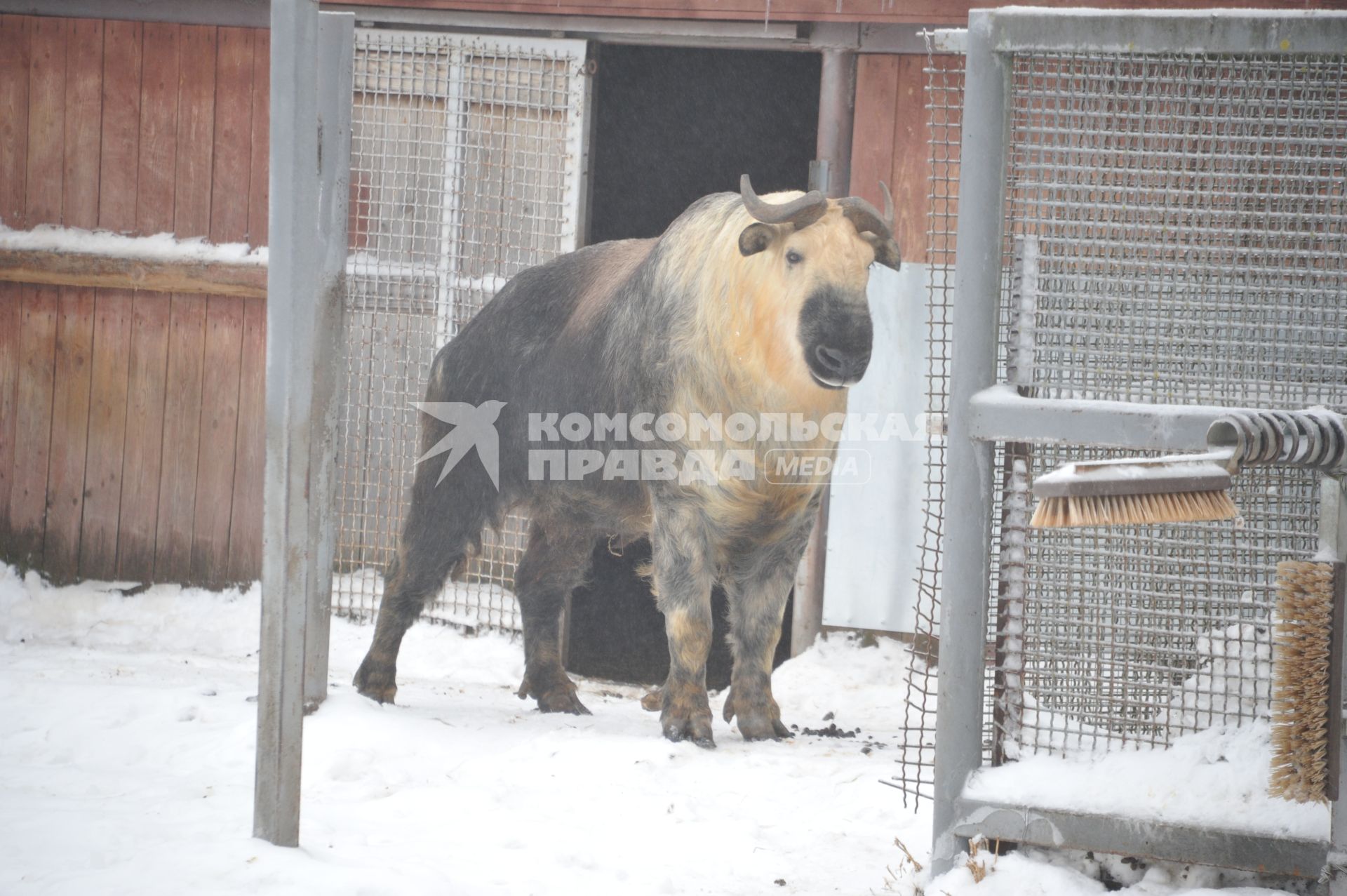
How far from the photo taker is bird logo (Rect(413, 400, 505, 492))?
5188 millimetres

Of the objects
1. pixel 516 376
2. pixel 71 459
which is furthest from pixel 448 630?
pixel 71 459

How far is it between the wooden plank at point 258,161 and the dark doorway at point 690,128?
289 cm

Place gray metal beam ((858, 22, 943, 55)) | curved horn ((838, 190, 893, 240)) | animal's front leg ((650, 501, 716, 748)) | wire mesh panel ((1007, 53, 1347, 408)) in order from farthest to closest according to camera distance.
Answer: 1. gray metal beam ((858, 22, 943, 55))
2. animal's front leg ((650, 501, 716, 748))
3. curved horn ((838, 190, 893, 240))
4. wire mesh panel ((1007, 53, 1347, 408))

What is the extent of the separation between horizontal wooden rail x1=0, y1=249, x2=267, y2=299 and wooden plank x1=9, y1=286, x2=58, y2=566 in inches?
6.0

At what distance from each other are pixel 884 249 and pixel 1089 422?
2076 mm

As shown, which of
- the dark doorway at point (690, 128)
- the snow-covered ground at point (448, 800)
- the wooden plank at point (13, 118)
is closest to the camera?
the snow-covered ground at point (448, 800)

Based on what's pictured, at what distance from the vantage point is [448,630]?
21.0 ft

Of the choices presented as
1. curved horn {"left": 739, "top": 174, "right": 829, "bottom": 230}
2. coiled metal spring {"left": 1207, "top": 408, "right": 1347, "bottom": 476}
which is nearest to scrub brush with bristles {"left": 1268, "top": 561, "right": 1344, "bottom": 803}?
coiled metal spring {"left": 1207, "top": 408, "right": 1347, "bottom": 476}

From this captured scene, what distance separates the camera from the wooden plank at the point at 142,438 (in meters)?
6.75

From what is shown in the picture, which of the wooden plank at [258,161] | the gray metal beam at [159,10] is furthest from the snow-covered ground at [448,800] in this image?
the gray metal beam at [159,10]

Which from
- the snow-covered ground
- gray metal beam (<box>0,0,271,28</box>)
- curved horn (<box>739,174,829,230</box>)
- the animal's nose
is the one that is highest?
gray metal beam (<box>0,0,271,28</box>)

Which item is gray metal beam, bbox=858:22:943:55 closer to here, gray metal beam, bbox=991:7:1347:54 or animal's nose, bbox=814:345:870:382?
animal's nose, bbox=814:345:870:382

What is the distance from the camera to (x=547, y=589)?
5.41m

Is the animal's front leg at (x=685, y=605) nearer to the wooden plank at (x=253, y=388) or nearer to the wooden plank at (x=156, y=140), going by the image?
the wooden plank at (x=253, y=388)
